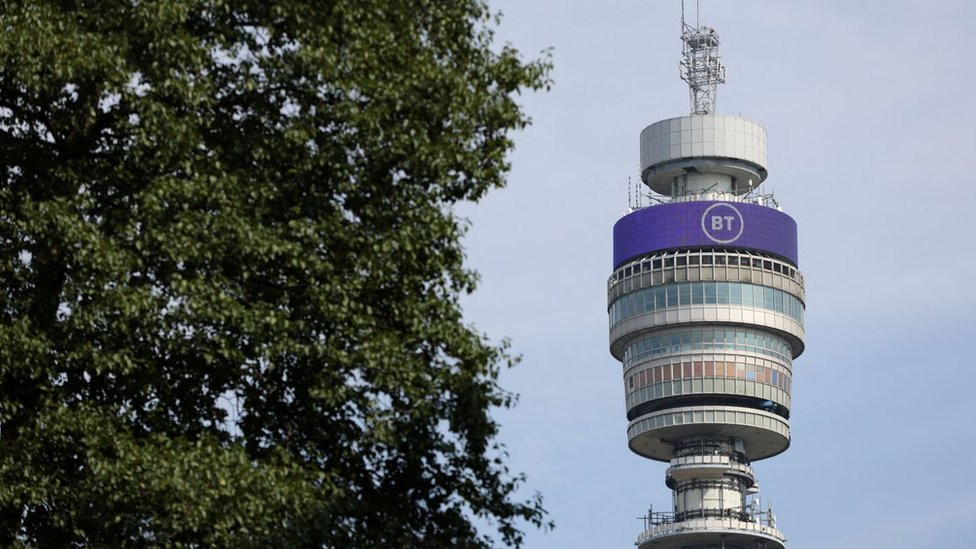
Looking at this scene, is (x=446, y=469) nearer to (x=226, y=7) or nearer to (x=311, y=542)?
(x=311, y=542)

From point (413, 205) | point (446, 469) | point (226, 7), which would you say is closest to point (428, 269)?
point (413, 205)

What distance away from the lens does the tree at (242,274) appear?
110 ft

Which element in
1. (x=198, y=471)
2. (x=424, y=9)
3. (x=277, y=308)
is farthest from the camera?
(x=424, y=9)

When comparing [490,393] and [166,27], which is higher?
[166,27]

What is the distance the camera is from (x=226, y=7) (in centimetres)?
3547

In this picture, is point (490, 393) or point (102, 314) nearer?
point (102, 314)

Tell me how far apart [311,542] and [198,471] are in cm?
268

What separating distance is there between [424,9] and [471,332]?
6.72 meters

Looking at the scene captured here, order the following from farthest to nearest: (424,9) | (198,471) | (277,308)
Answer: (424,9) < (277,308) < (198,471)

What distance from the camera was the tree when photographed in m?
33.4

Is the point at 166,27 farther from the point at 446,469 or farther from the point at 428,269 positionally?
the point at 446,469

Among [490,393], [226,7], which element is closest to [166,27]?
[226,7]

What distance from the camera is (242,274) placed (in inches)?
1368

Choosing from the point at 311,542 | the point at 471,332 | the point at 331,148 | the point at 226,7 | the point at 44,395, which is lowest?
the point at 311,542
